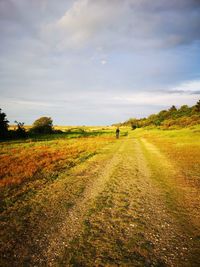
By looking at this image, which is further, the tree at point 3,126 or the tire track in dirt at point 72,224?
the tree at point 3,126

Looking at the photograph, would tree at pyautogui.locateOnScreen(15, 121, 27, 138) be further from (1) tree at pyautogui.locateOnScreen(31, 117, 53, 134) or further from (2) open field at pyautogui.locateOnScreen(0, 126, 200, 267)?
(2) open field at pyautogui.locateOnScreen(0, 126, 200, 267)

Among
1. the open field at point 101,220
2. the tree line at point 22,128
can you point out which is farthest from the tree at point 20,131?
the open field at point 101,220

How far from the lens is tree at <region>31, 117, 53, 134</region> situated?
72850 millimetres

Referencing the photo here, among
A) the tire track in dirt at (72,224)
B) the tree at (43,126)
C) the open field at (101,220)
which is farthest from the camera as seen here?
the tree at (43,126)

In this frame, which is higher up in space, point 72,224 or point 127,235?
point 72,224

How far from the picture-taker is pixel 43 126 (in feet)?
243

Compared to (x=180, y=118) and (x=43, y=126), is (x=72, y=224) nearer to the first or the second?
(x=43, y=126)

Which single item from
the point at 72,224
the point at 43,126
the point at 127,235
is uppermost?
the point at 43,126

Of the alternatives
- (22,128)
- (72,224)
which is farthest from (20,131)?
(72,224)

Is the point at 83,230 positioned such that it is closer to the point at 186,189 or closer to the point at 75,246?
the point at 75,246

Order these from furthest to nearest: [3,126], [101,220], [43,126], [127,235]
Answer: [43,126]
[3,126]
[101,220]
[127,235]

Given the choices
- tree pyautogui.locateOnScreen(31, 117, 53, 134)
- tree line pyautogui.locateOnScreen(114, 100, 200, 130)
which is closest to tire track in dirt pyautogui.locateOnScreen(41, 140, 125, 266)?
tree line pyautogui.locateOnScreen(114, 100, 200, 130)

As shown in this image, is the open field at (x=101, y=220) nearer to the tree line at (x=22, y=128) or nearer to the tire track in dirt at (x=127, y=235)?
the tire track in dirt at (x=127, y=235)

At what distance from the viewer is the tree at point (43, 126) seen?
7285 centimetres
